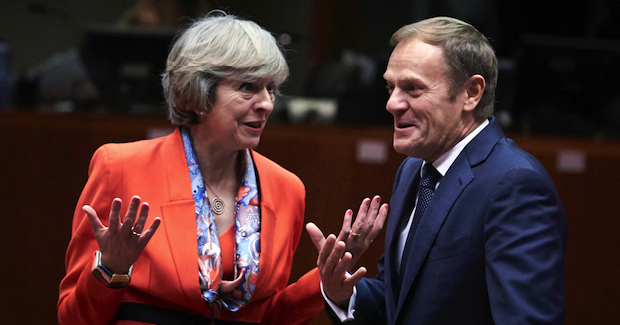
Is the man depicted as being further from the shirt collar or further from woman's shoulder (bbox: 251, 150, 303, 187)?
woman's shoulder (bbox: 251, 150, 303, 187)

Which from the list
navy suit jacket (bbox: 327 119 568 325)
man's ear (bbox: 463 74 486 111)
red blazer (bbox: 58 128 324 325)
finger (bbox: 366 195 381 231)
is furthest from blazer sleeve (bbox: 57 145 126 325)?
man's ear (bbox: 463 74 486 111)

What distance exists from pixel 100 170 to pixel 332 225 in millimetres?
1401

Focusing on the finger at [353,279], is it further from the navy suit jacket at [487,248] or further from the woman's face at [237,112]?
the woman's face at [237,112]

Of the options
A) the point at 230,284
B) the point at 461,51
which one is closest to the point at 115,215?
the point at 230,284

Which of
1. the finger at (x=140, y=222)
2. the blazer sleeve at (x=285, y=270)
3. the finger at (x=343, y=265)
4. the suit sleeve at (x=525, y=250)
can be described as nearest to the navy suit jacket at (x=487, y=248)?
the suit sleeve at (x=525, y=250)

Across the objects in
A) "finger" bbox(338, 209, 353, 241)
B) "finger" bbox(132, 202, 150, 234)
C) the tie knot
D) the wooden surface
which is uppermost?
the tie knot

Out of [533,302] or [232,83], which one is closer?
[533,302]

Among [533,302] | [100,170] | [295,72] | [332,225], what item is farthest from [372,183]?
[533,302]

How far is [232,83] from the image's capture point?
200 centimetres

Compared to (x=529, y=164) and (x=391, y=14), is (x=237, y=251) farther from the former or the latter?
(x=391, y=14)

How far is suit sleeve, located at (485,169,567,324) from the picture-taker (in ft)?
4.42

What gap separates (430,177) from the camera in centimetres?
172

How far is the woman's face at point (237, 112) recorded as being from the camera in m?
2.00

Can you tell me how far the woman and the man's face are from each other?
511 mm
